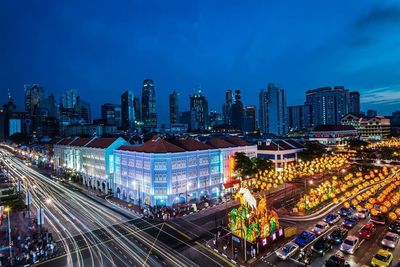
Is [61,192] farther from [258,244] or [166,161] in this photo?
[258,244]

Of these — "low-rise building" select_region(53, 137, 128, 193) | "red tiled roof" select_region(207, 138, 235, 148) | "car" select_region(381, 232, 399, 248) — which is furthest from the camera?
"low-rise building" select_region(53, 137, 128, 193)

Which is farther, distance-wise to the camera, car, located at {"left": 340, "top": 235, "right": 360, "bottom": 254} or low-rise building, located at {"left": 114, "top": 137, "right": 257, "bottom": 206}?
low-rise building, located at {"left": 114, "top": 137, "right": 257, "bottom": 206}

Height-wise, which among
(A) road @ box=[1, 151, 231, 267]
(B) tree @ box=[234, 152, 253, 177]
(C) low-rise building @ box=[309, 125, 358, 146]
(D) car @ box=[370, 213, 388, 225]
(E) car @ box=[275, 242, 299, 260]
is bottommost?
(A) road @ box=[1, 151, 231, 267]

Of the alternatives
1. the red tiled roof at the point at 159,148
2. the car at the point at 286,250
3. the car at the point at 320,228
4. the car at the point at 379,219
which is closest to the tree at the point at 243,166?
the red tiled roof at the point at 159,148

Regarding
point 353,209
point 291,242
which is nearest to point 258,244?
point 291,242

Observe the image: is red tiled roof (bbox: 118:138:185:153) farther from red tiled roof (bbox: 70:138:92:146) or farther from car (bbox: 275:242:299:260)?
red tiled roof (bbox: 70:138:92:146)

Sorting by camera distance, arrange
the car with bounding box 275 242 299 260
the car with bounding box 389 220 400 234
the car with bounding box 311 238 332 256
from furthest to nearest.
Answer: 1. the car with bounding box 389 220 400 234
2. the car with bounding box 311 238 332 256
3. the car with bounding box 275 242 299 260

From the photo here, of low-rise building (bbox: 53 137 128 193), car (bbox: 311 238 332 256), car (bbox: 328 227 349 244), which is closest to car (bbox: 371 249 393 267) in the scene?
car (bbox: 311 238 332 256)
